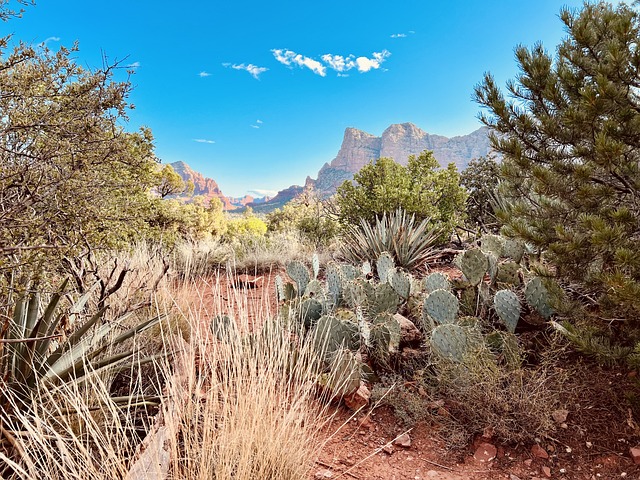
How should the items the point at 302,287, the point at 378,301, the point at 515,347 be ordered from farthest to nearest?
the point at 302,287
the point at 378,301
the point at 515,347

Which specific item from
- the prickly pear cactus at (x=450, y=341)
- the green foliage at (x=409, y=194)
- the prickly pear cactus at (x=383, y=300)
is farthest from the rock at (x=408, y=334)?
the green foliage at (x=409, y=194)

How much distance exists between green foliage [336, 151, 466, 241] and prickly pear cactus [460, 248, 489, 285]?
11.3 feet

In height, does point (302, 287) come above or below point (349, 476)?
above

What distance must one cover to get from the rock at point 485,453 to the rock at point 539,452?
0.20 metres

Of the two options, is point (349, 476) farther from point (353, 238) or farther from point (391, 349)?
point (353, 238)

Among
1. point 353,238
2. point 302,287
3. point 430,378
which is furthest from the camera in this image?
point 353,238

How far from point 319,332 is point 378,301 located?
2.81 feet

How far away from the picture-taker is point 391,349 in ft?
10.2

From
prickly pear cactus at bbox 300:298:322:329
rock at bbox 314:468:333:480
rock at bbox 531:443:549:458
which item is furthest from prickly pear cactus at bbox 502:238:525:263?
rock at bbox 314:468:333:480

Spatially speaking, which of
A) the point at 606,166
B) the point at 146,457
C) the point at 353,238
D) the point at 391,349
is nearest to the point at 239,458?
the point at 146,457

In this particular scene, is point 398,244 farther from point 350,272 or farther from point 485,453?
point 485,453

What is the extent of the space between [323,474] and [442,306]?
1.66m

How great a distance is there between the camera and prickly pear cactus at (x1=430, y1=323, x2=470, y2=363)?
2.77m

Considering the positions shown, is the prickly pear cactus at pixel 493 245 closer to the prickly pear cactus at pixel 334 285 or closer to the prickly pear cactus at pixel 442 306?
the prickly pear cactus at pixel 442 306
